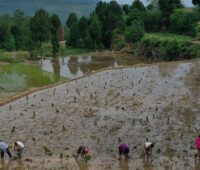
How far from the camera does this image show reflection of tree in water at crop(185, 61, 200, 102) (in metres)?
17.1

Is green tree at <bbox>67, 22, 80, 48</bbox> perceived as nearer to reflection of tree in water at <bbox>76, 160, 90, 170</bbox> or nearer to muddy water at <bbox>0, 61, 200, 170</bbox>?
muddy water at <bbox>0, 61, 200, 170</bbox>

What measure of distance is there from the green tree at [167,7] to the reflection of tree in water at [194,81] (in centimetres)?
2390

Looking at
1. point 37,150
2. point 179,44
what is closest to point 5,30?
point 179,44

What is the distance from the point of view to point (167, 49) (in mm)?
34531

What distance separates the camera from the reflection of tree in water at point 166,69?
Result: 23.1 meters

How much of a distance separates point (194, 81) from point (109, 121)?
993cm

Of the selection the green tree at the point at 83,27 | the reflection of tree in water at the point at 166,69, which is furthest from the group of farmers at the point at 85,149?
the green tree at the point at 83,27

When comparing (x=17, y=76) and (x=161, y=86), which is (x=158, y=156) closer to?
(x=161, y=86)

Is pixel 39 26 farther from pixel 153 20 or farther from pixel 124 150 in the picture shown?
pixel 124 150

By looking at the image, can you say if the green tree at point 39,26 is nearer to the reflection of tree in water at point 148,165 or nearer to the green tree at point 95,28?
the green tree at point 95,28

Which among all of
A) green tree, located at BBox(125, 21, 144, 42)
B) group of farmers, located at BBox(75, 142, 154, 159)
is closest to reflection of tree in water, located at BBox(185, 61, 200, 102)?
group of farmers, located at BBox(75, 142, 154, 159)

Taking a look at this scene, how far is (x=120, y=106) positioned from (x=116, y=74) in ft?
29.0

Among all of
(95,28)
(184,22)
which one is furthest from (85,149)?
(95,28)

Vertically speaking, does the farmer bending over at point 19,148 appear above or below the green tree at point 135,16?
below
